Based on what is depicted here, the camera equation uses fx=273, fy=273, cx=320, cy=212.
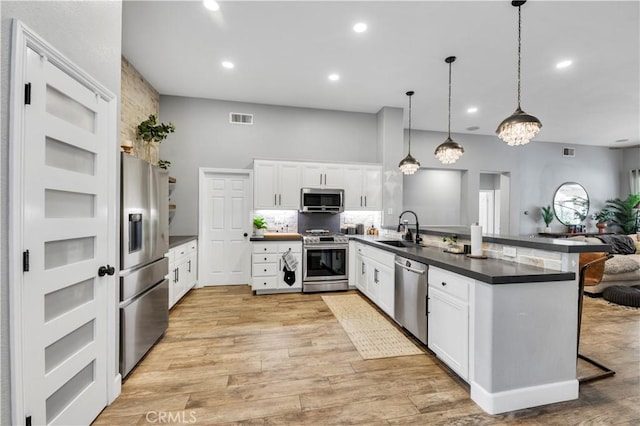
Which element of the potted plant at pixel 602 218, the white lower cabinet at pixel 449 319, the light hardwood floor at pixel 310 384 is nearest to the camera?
the light hardwood floor at pixel 310 384

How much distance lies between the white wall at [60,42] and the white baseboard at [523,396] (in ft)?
8.86

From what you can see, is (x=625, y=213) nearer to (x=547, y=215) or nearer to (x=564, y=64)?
(x=547, y=215)

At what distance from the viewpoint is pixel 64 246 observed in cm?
160

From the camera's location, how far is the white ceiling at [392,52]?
2.81 meters

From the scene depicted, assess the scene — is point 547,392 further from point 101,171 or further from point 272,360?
point 101,171

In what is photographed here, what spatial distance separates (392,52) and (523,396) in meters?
3.77

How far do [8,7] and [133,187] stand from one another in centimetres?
133

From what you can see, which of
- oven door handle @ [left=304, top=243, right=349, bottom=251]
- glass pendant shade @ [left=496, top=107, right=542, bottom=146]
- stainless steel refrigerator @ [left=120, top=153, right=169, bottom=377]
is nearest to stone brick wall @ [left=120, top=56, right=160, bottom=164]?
stainless steel refrigerator @ [left=120, top=153, right=169, bottom=377]

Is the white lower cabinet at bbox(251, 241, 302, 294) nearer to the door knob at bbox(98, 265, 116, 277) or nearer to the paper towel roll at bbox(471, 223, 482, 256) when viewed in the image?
the door knob at bbox(98, 265, 116, 277)

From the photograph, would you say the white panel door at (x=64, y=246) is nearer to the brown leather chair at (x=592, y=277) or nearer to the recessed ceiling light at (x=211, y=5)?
the recessed ceiling light at (x=211, y=5)

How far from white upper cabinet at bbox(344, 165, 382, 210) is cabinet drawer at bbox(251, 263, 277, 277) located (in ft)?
5.75

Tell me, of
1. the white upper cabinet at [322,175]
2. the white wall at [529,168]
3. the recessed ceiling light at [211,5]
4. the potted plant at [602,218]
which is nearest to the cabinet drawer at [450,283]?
the white upper cabinet at [322,175]

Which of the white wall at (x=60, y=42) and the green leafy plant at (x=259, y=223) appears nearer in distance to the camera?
the white wall at (x=60, y=42)

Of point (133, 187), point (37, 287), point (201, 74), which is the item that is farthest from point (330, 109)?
point (37, 287)
